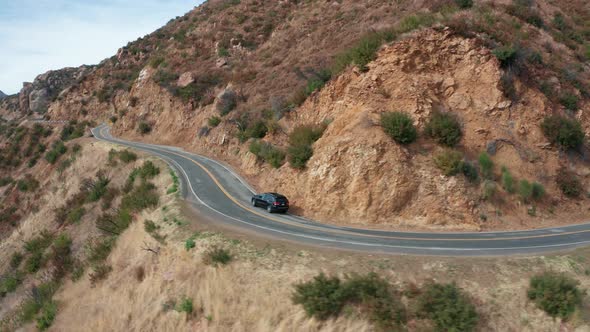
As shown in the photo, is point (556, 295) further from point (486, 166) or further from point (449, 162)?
point (486, 166)

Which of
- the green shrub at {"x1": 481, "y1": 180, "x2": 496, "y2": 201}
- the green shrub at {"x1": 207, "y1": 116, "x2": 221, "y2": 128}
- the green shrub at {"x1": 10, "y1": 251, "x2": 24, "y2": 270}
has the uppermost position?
the green shrub at {"x1": 207, "y1": 116, "x2": 221, "y2": 128}

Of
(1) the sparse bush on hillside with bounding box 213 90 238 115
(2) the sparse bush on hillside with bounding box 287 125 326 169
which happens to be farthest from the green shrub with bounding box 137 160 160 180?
(2) the sparse bush on hillside with bounding box 287 125 326 169

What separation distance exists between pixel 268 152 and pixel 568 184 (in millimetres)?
21397

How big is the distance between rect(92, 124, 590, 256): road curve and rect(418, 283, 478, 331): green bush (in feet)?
12.3

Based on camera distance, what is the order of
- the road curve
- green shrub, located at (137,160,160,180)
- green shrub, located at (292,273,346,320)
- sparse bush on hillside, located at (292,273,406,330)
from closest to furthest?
sparse bush on hillside, located at (292,273,406,330), green shrub, located at (292,273,346,320), the road curve, green shrub, located at (137,160,160,180)

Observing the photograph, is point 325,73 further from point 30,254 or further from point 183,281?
point 30,254

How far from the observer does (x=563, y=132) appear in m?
26.1

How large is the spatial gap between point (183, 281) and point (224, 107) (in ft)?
97.0

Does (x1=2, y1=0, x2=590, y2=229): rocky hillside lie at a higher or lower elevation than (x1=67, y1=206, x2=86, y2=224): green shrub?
higher

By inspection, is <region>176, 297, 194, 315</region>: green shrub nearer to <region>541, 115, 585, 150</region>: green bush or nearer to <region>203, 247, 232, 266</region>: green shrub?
<region>203, 247, 232, 266</region>: green shrub

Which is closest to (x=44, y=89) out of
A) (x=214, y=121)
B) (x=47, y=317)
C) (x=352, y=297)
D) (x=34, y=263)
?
(x=214, y=121)

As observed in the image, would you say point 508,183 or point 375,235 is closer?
point 375,235

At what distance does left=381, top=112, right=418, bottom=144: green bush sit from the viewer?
24609 millimetres

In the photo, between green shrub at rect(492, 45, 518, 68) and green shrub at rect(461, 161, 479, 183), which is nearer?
green shrub at rect(461, 161, 479, 183)
